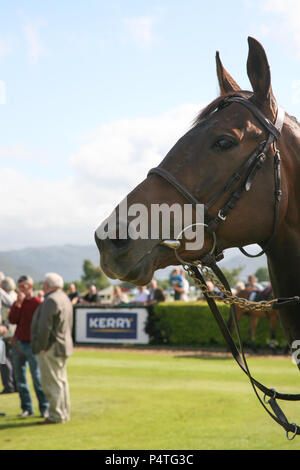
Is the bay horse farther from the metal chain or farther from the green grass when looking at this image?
the green grass

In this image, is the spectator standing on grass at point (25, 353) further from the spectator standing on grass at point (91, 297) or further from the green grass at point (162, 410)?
the spectator standing on grass at point (91, 297)

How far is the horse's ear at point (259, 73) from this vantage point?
93.3 inches

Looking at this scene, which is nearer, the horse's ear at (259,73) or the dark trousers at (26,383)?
the horse's ear at (259,73)

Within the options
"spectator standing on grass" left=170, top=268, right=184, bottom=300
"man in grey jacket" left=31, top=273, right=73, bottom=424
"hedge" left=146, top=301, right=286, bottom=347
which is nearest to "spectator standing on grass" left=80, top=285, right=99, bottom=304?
"hedge" left=146, top=301, right=286, bottom=347

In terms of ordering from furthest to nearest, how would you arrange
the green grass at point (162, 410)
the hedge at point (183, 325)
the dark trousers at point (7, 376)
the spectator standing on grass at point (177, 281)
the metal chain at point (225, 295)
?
the spectator standing on grass at point (177, 281) < the hedge at point (183, 325) < the dark trousers at point (7, 376) < the green grass at point (162, 410) < the metal chain at point (225, 295)

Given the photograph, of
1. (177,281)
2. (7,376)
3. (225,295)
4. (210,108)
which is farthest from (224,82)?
(177,281)

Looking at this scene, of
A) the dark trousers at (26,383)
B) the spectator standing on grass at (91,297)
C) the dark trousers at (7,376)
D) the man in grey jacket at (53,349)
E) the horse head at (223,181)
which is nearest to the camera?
the horse head at (223,181)

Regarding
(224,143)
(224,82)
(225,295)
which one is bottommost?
(225,295)

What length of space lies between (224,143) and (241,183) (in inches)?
7.3

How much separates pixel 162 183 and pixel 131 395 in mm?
8146

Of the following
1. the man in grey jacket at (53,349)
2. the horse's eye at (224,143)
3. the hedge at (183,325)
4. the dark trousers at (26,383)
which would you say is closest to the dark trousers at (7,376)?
the dark trousers at (26,383)

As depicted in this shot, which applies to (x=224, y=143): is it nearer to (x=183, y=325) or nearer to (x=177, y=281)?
(x=183, y=325)

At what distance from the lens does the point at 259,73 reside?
2.41 metres

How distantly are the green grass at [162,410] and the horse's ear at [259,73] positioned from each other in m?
4.86
